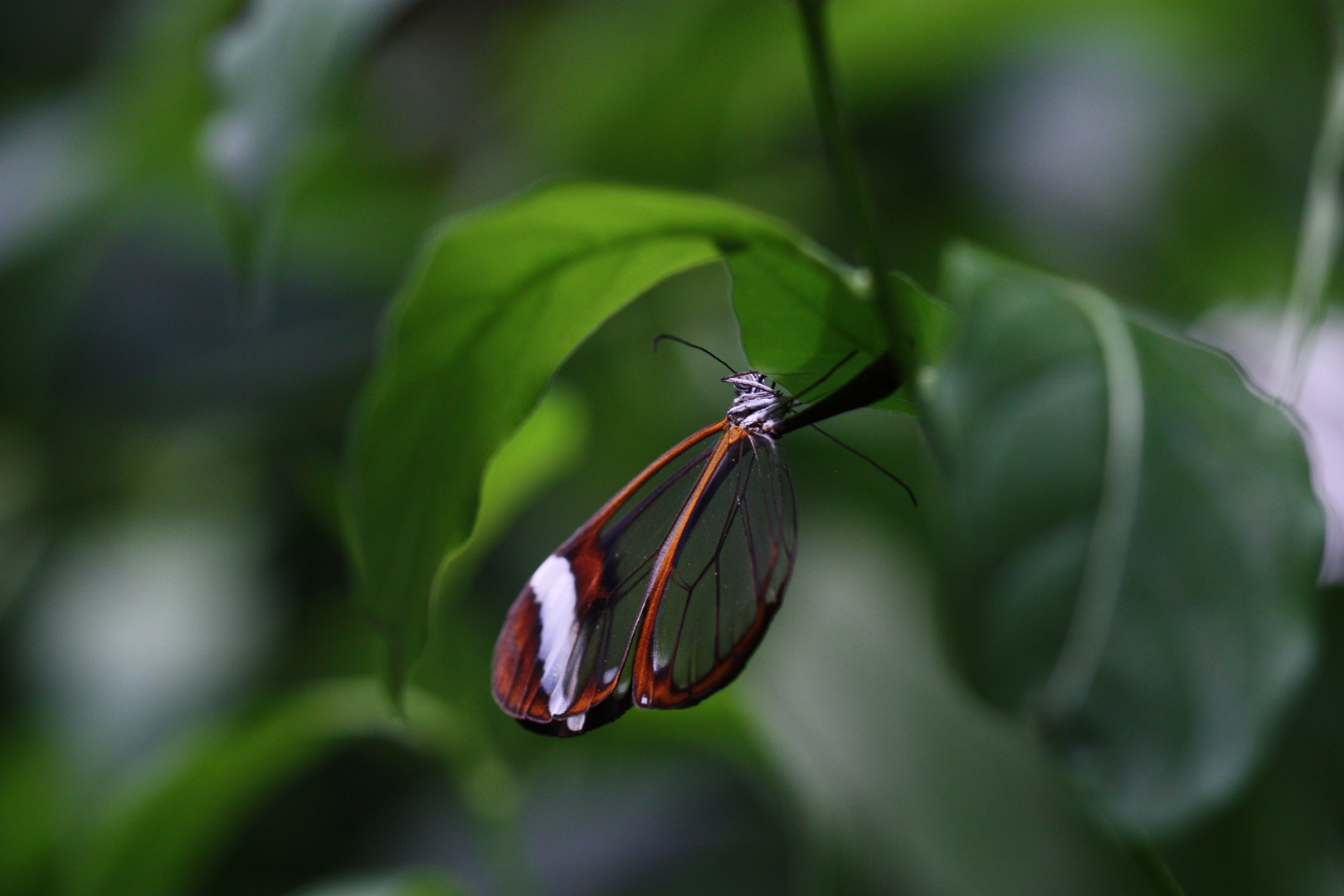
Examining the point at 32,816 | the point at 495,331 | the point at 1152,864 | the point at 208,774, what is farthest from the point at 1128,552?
the point at 32,816

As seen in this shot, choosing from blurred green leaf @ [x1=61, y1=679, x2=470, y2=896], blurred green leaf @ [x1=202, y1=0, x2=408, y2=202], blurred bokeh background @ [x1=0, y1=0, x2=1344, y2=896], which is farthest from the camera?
blurred bokeh background @ [x1=0, y1=0, x2=1344, y2=896]

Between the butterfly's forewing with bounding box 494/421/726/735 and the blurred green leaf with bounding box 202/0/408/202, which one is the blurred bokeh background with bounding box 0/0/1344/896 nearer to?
the blurred green leaf with bounding box 202/0/408/202

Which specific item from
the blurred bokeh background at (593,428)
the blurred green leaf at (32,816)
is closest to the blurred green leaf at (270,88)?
the blurred bokeh background at (593,428)

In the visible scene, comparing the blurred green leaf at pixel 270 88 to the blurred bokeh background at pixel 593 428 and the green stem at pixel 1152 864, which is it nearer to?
the blurred bokeh background at pixel 593 428

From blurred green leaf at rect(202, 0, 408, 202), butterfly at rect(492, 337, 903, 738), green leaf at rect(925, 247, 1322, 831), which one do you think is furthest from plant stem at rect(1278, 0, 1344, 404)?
blurred green leaf at rect(202, 0, 408, 202)

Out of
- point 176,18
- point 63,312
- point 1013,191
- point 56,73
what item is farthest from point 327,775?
point 56,73

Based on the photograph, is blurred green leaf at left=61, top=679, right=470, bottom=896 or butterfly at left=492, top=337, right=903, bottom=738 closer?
butterfly at left=492, top=337, right=903, bottom=738

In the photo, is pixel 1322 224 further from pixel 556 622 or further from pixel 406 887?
pixel 406 887
